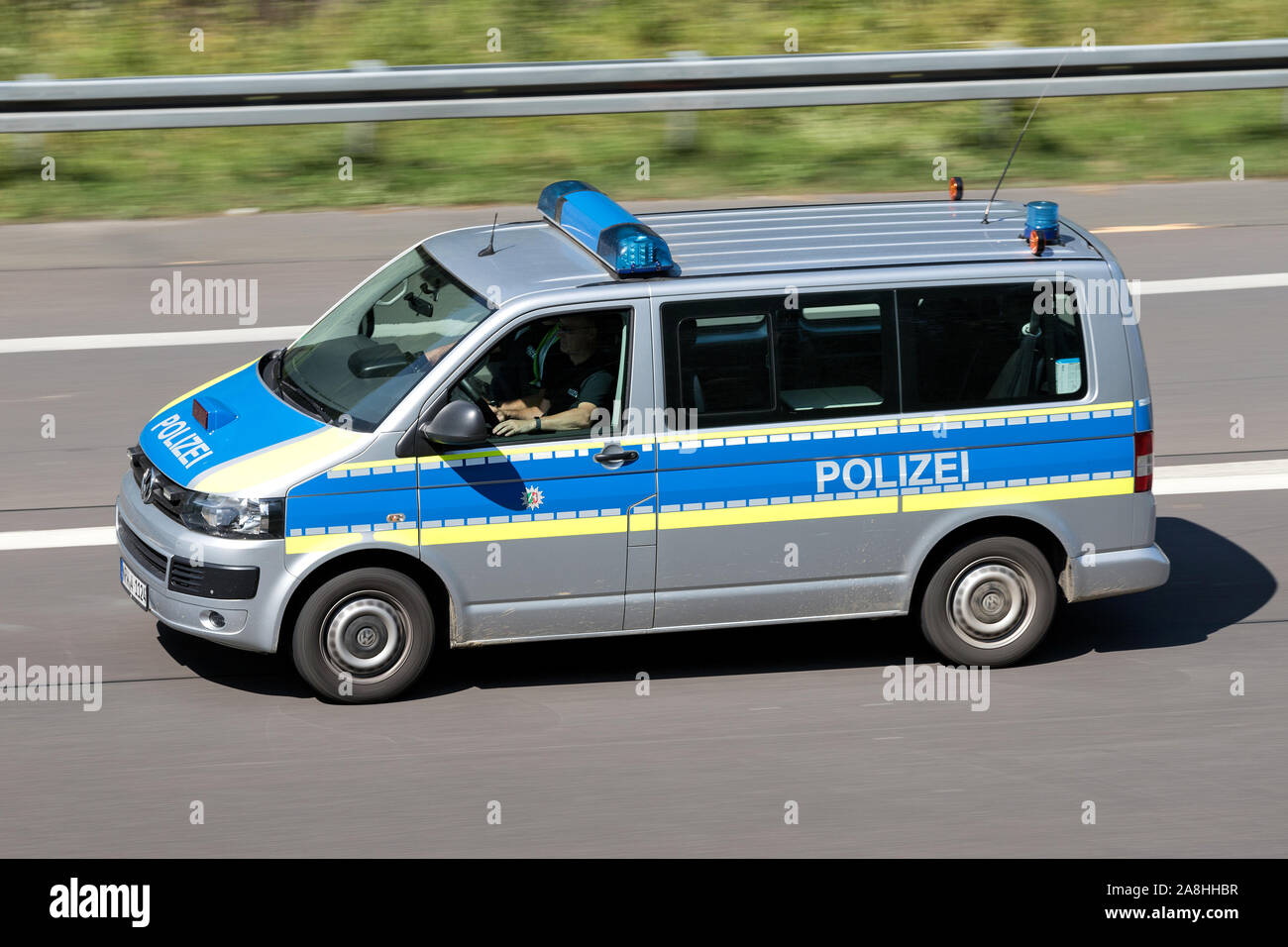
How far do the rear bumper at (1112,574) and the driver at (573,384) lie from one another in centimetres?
228

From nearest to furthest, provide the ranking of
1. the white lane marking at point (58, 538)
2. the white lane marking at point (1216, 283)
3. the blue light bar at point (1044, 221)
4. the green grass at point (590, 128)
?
the blue light bar at point (1044, 221) < the white lane marking at point (58, 538) < the white lane marking at point (1216, 283) < the green grass at point (590, 128)

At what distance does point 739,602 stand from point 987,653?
1218mm

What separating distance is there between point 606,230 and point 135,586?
8.36 feet

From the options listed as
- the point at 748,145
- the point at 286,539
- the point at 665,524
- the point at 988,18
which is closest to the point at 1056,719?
the point at 665,524

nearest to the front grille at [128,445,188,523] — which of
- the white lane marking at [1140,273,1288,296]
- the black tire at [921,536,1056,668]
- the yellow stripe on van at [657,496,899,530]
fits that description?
the yellow stripe on van at [657,496,899,530]

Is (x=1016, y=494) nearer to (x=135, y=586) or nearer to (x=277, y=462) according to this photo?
(x=277, y=462)

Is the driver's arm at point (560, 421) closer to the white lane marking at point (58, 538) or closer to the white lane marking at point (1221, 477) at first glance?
the white lane marking at point (58, 538)

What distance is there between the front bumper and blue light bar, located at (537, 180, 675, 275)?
1837 mm

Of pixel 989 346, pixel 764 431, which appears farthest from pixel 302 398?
pixel 989 346

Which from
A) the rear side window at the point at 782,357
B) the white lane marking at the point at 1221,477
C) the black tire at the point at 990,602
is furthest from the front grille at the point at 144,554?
the white lane marking at the point at 1221,477

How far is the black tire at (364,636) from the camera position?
6.78 metres

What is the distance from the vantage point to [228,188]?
13.6m

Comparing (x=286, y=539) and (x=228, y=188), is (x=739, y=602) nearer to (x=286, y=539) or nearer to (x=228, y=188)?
(x=286, y=539)

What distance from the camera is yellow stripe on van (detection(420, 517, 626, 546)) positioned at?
267 inches
